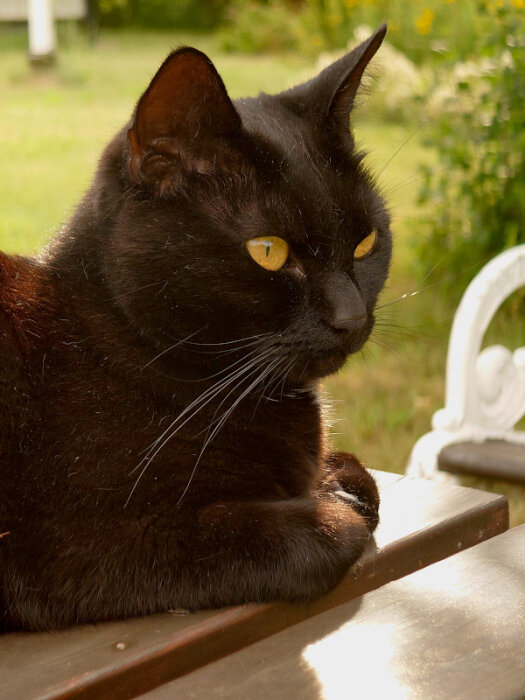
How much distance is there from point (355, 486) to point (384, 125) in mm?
5934

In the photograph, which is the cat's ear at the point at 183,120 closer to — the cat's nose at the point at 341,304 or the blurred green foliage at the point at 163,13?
the cat's nose at the point at 341,304

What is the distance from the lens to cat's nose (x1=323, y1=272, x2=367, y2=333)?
1204 millimetres

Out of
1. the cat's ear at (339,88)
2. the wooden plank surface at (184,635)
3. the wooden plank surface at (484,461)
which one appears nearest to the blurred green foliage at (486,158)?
the wooden plank surface at (484,461)

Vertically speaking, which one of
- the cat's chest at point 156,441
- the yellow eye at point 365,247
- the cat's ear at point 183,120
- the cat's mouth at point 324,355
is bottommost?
the cat's chest at point 156,441

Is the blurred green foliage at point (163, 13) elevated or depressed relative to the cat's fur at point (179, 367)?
elevated

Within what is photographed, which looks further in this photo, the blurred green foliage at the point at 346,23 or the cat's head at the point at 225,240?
the blurred green foliage at the point at 346,23

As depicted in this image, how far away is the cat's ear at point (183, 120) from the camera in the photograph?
111 cm

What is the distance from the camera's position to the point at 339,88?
52.9 inches

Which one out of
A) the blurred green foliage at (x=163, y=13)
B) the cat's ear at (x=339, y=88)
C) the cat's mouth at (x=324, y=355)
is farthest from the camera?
the blurred green foliage at (x=163, y=13)

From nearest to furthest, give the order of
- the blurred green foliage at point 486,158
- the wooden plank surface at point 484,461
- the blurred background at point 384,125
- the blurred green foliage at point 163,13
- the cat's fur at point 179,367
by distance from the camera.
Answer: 1. the cat's fur at point 179,367
2. the wooden plank surface at point 484,461
3. the blurred background at point 384,125
4. the blurred green foliage at point 486,158
5. the blurred green foliage at point 163,13

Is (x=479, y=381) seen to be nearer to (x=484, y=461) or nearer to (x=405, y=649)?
(x=484, y=461)

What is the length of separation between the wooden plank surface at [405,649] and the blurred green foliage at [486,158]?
2754mm

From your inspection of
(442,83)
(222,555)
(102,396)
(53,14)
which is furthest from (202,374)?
(53,14)

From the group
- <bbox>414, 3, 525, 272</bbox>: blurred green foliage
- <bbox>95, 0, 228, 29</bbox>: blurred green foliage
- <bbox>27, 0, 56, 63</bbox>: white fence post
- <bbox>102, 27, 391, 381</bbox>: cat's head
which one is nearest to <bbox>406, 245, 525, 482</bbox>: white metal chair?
<bbox>102, 27, 391, 381</bbox>: cat's head
